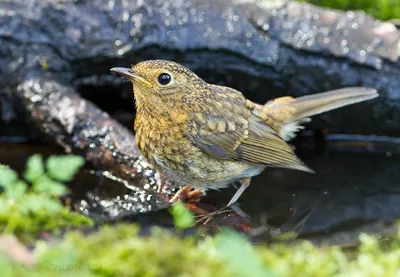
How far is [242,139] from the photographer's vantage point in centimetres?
563

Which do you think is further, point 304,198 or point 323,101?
point 323,101

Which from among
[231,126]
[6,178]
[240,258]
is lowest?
[231,126]

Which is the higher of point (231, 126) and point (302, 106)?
point (302, 106)

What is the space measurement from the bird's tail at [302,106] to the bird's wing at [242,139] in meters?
0.19

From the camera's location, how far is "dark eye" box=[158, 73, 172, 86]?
523cm

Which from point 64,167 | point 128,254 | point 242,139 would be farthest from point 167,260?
point 242,139

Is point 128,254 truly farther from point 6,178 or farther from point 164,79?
point 164,79

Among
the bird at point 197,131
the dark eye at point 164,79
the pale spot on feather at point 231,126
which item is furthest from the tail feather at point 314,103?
the dark eye at point 164,79

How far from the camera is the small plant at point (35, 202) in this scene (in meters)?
3.05

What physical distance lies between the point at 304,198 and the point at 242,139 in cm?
91

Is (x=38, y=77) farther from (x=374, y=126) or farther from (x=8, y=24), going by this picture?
(x=374, y=126)

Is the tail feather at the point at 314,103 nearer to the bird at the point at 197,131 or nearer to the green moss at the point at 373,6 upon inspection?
the bird at the point at 197,131

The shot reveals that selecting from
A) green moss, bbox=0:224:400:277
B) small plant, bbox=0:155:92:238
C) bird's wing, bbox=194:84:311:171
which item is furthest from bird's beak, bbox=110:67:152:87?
green moss, bbox=0:224:400:277

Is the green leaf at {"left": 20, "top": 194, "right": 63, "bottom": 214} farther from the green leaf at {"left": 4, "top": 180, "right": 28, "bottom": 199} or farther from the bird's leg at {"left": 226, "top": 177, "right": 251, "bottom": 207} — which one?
the bird's leg at {"left": 226, "top": 177, "right": 251, "bottom": 207}
